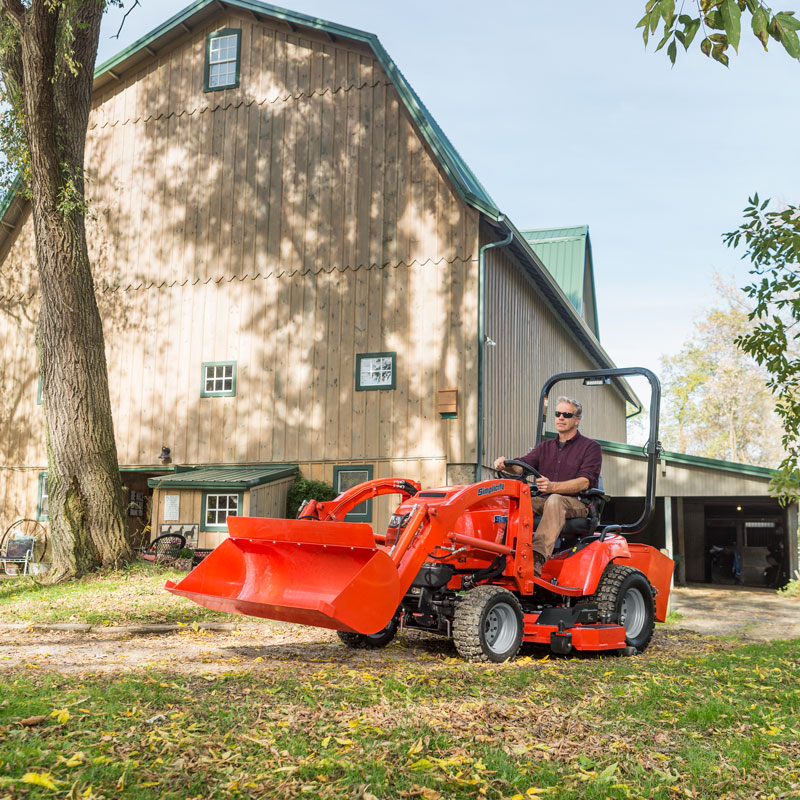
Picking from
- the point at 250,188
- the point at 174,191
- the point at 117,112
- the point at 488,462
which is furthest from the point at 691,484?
the point at 117,112

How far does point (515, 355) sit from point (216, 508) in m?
6.63

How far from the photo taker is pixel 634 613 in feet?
26.8

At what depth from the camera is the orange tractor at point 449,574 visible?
6.32 m

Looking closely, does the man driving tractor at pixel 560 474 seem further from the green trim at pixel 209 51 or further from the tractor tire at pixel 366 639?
the green trim at pixel 209 51

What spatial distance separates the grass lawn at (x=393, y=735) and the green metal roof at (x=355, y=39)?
446 inches

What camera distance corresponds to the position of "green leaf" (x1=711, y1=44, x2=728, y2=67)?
381cm

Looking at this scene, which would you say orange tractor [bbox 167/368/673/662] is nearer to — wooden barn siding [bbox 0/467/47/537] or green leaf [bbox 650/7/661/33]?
green leaf [bbox 650/7/661/33]

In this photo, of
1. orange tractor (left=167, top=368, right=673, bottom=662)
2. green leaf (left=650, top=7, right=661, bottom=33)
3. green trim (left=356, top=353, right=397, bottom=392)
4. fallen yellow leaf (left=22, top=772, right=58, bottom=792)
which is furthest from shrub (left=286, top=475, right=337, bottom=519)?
green leaf (left=650, top=7, right=661, bottom=33)

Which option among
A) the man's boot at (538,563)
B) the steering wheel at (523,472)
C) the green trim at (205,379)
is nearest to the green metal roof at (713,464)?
the green trim at (205,379)

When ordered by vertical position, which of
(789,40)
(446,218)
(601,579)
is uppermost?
(446,218)

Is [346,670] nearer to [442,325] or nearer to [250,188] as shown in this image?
[442,325]

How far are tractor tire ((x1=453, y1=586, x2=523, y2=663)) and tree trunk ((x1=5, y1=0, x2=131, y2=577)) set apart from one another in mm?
6875

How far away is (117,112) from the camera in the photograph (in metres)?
19.3

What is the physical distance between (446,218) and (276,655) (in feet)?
35.7
